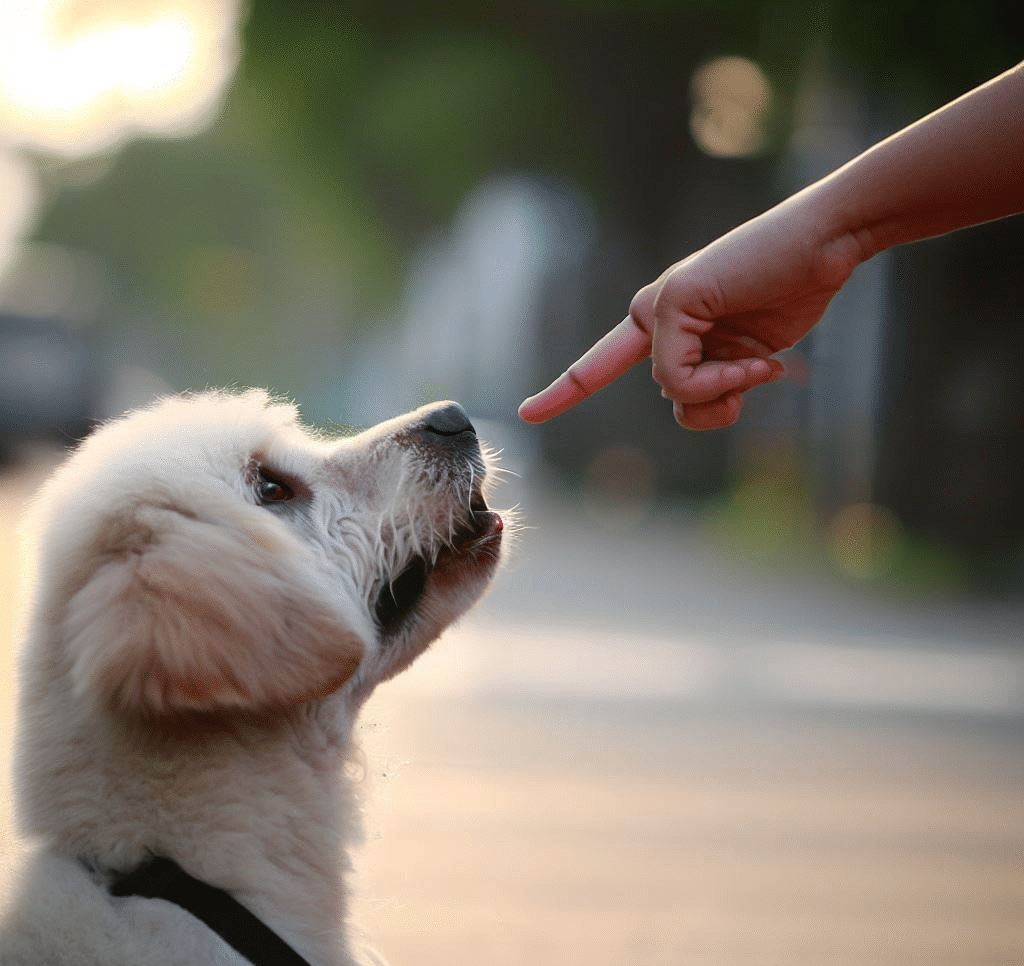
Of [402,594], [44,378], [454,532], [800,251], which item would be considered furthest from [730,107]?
[800,251]

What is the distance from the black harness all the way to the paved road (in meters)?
0.49

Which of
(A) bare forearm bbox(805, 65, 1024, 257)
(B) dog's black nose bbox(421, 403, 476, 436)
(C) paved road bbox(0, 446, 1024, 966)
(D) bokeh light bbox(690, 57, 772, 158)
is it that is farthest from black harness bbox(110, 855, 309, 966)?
(D) bokeh light bbox(690, 57, 772, 158)

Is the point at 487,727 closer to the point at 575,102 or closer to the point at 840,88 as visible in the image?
the point at 840,88

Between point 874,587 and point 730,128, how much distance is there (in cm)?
926

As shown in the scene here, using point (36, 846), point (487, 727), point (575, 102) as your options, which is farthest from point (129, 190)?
point (36, 846)

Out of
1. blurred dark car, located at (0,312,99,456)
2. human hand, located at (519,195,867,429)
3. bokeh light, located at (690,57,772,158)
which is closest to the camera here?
human hand, located at (519,195,867,429)

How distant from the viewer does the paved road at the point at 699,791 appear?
5.03 metres

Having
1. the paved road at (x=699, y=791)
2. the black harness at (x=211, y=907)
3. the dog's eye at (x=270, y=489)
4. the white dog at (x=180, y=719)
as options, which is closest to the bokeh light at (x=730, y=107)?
the paved road at (x=699, y=791)

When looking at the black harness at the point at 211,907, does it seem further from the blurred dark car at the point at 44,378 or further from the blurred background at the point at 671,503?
the blurred dark car at the point at 44,378

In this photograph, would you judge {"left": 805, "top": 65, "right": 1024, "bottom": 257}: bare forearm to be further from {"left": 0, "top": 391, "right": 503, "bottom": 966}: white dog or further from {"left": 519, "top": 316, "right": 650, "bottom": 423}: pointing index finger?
{"left": 0, "top": 391, "right": 503, "bottom": 966}: white dog

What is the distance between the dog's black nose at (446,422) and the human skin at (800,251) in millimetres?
531

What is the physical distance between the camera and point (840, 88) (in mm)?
15922

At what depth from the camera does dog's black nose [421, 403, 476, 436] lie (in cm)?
335

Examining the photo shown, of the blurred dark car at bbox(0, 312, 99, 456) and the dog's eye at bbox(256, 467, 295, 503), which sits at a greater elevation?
the blurred dark car at bbox(0, 312, 99, 456)
